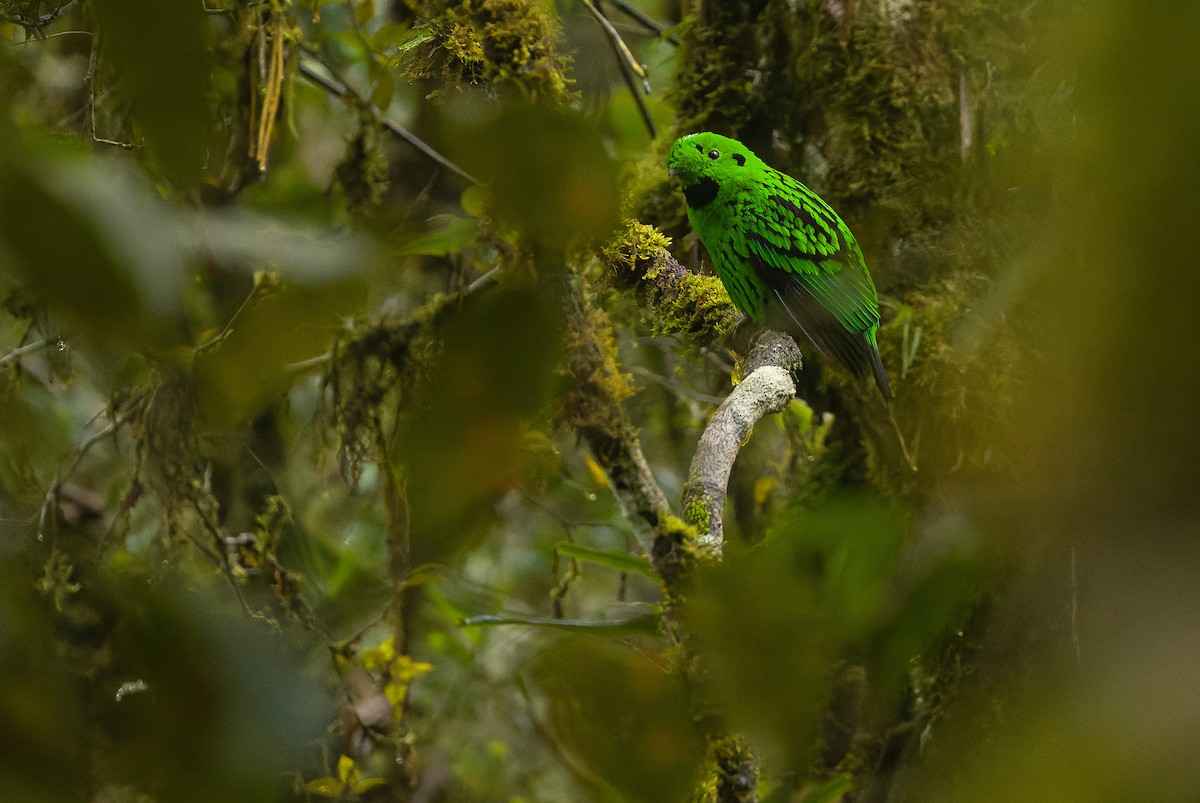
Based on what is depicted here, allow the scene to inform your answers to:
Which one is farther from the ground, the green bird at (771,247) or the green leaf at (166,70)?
the green leaf at (166,70)

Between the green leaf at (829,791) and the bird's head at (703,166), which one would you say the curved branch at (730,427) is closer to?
the bird's head at (703,166)

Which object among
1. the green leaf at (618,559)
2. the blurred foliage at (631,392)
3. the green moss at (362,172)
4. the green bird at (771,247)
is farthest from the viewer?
the green moss at (362,172)

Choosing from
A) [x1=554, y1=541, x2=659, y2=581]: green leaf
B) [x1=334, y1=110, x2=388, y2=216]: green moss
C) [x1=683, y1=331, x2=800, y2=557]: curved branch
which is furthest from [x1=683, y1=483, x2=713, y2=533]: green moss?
[x1=334, y1=110, x2=388, y2=216]: green moss

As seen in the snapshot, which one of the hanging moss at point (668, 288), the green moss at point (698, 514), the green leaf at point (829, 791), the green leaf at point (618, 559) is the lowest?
the green leaf at point (829, 791)

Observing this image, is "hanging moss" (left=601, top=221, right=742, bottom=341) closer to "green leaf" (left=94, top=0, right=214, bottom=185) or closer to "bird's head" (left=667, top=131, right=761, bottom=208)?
"bird's head" (left=667, top=131, right=761, bottom=208)

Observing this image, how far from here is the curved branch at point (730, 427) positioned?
77cm

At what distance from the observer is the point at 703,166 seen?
96 centimetres

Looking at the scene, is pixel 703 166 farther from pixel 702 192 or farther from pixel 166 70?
pixel 166 70

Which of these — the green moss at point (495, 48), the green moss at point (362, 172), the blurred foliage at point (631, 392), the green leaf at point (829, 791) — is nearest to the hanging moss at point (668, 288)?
the blurred foliage at point (631, 392)

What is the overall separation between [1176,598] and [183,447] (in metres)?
0.92

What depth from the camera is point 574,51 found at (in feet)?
2.55

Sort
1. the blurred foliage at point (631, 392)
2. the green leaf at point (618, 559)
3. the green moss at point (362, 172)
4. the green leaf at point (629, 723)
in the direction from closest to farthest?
1. the blurred foliage at point (631, 392)
2. the green leaf at point (629, 723)
3. the green leaf at point (618, 559)
4. the green moss at point (362, 172)

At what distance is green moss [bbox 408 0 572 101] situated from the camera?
22.4 inches

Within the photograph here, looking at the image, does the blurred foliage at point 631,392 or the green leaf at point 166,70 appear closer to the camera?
the blurred foliage at point 631,392
